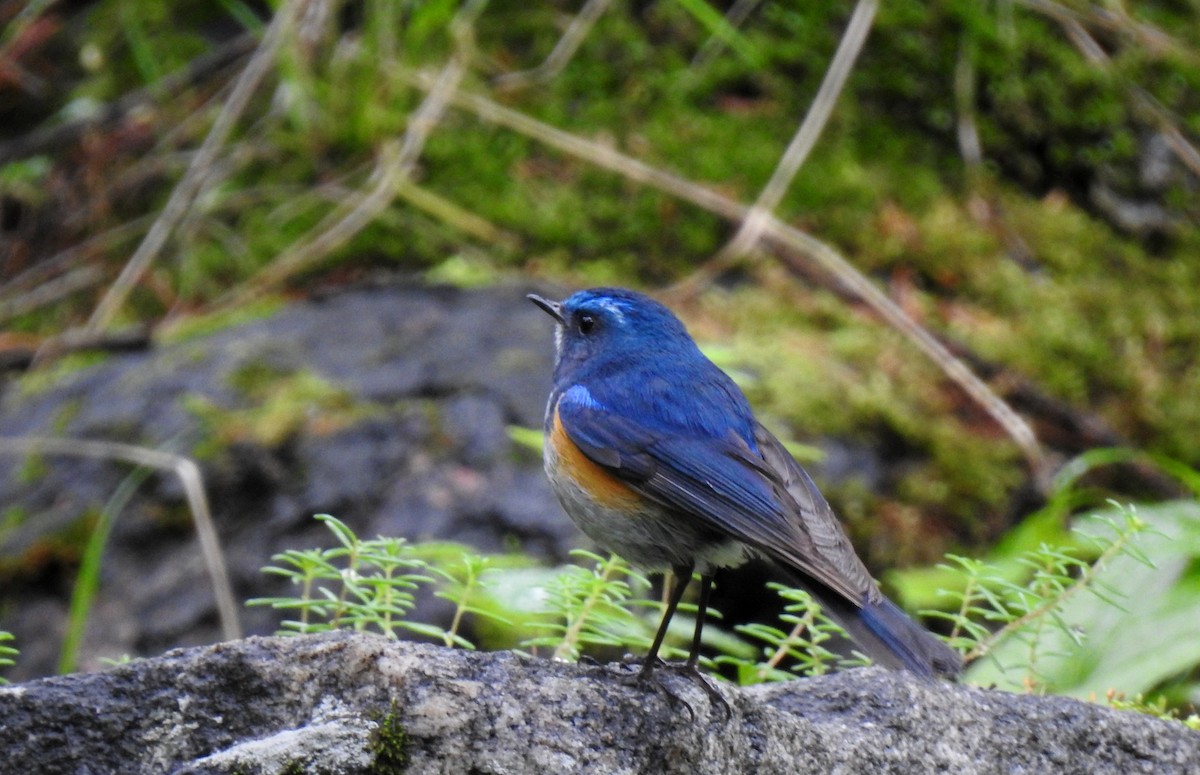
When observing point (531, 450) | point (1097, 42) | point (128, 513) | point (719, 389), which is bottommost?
point (128, 513)

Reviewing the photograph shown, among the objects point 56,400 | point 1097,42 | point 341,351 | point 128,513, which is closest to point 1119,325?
point 1097,42

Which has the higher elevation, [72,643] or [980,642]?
[980,642]

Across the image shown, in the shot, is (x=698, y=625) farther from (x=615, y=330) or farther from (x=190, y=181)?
(x=190, y=181)

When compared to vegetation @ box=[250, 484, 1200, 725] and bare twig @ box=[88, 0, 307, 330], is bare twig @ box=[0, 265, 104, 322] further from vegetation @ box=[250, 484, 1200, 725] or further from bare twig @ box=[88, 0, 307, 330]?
vegetation @ box=[250, 484, 1200, 725]

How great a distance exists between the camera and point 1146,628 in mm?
3277

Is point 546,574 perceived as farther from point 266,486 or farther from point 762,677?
point 266,486

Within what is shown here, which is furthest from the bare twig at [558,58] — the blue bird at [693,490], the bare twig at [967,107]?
the blue bird at [693,490]

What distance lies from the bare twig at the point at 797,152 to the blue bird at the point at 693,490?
2175mm

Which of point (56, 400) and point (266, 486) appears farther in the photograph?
point (56, 400)

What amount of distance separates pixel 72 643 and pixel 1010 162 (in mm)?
4872

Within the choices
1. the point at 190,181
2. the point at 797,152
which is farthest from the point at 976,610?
the point at 190,181

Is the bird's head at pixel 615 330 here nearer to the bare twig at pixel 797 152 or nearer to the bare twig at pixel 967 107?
the bare twig at pixel 797 152

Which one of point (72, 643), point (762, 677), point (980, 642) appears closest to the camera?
point (980, 642)

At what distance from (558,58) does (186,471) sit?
3.15 m
